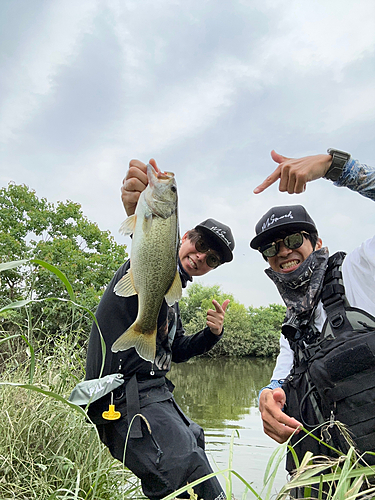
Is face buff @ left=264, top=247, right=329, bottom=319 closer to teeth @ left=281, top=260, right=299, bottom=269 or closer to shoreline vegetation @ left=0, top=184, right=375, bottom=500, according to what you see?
teeth @ left=281, top=260, right=299, bottom=269

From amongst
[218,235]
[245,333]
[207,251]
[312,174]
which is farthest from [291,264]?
[245,333]

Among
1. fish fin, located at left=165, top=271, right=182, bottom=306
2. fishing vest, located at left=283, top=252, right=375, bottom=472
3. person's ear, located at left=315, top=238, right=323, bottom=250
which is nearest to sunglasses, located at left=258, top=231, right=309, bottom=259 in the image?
person's ear, located at left=315, top=238, right=323, bottom=250

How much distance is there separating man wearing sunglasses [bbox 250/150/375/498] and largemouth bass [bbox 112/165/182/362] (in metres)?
0.52

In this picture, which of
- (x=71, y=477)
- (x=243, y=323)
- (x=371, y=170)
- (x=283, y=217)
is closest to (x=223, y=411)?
(x=71, y=477)

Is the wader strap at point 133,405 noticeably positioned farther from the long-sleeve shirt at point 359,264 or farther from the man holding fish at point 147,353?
the long-sleeve shirt at point 359,264

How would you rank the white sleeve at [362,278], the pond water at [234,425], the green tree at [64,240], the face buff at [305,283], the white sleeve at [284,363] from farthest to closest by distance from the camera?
1. the green tree at [64,240]
2. the pond water at [234,425]
3. the white sleeve at [284,363]
4. the face buff at [305,283]
5. the white sleeve at [362,278]

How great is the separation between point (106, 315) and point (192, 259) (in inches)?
53.0

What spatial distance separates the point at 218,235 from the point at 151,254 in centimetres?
176

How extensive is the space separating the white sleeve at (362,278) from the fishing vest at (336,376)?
0.27ft

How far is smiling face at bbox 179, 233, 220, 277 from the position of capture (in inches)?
152

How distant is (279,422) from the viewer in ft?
8.16

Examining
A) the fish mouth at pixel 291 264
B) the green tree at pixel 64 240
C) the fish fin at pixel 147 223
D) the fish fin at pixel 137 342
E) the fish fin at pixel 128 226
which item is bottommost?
the fish fin at pixel 137 342

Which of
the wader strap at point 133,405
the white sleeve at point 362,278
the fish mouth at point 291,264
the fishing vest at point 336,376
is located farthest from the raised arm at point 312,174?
the wader strap at point 133,405

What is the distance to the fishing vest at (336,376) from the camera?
2318mm
